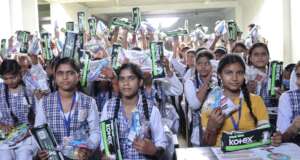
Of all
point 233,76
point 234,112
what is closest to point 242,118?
point 234,112

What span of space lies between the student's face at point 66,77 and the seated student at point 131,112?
1.09 feet

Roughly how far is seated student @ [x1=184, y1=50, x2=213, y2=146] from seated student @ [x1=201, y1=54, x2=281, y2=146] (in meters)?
0.68

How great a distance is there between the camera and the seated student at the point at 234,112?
1779 millimetres

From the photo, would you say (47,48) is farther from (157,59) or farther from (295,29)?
(295,29)

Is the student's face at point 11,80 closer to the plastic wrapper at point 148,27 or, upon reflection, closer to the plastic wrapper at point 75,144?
the plastic wrapper at point 75,144

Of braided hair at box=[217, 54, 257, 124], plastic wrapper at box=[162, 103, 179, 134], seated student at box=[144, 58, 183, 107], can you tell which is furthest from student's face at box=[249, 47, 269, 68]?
braided hair at box=[217, 54, 257, 124]

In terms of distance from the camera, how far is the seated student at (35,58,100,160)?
6.99ft

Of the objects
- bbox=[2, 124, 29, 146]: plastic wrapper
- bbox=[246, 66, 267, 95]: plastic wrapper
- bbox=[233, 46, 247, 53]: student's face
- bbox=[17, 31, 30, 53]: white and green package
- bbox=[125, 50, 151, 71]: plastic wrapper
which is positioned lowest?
bbox=[2, 124, 29, 146]: plastic wrapper

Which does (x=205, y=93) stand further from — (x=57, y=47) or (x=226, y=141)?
(x=57, y=47)

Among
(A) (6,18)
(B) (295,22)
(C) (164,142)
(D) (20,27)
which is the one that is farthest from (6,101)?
(B) (295,22)

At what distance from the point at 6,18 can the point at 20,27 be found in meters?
0.63

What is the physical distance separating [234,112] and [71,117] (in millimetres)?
895

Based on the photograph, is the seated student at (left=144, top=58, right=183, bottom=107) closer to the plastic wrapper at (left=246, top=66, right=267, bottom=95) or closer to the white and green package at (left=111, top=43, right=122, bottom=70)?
the white and green package at (left=111, top=43, right=122, bottom=70)

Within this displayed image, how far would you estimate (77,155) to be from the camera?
6.37 ft
